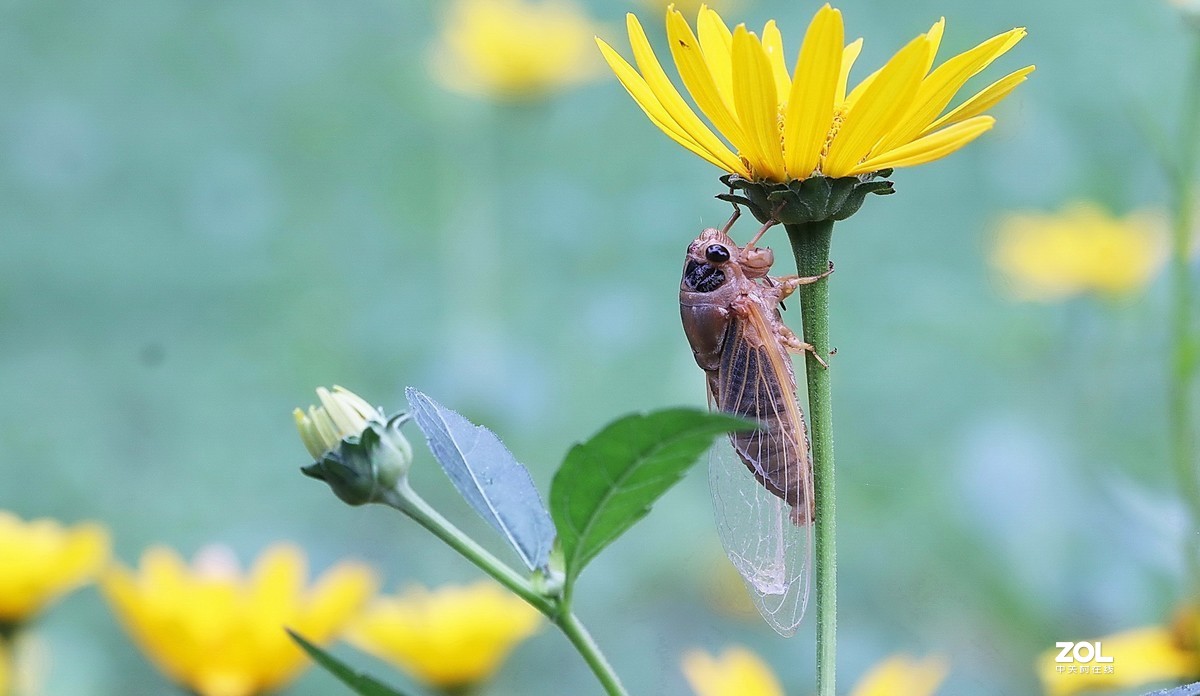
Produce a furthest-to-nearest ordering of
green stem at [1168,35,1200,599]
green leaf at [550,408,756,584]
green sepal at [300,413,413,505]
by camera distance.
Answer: green stem at [1168,35,1200,599] → green sepal at [300,413,413,505] → green leaf at [550,408,756,584]

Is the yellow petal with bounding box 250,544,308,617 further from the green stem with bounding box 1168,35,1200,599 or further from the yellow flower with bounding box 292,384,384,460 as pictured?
the green stem with bounding box 1168,35,1200,599

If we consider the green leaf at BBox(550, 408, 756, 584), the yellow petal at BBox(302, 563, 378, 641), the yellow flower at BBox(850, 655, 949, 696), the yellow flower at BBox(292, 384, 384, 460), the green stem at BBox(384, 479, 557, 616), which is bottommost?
the yellow flower at BBox(850, 655, 949, 696)

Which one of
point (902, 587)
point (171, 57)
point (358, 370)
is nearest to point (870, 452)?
point (902, 587)

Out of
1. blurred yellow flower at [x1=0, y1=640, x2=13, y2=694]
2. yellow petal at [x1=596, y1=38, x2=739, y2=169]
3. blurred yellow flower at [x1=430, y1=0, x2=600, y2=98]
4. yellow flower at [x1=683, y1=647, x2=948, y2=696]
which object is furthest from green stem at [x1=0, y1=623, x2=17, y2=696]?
blurred yellow flower at [x1=430, y1=0, x2=600, y2=98]

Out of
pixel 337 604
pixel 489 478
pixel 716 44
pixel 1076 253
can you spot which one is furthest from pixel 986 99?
pixel 1076 253

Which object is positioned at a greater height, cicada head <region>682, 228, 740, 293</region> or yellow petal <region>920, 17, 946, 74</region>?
yellow petal <region>920, 17, 946, 74</region>

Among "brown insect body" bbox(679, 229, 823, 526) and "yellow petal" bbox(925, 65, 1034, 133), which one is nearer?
"yellow petal" bbox(925, 65, 1034, 133)

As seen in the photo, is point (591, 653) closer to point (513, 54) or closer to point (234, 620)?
point (234, 620)

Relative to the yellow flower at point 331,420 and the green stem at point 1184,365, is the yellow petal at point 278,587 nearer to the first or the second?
the yellow flower at point 331,420
